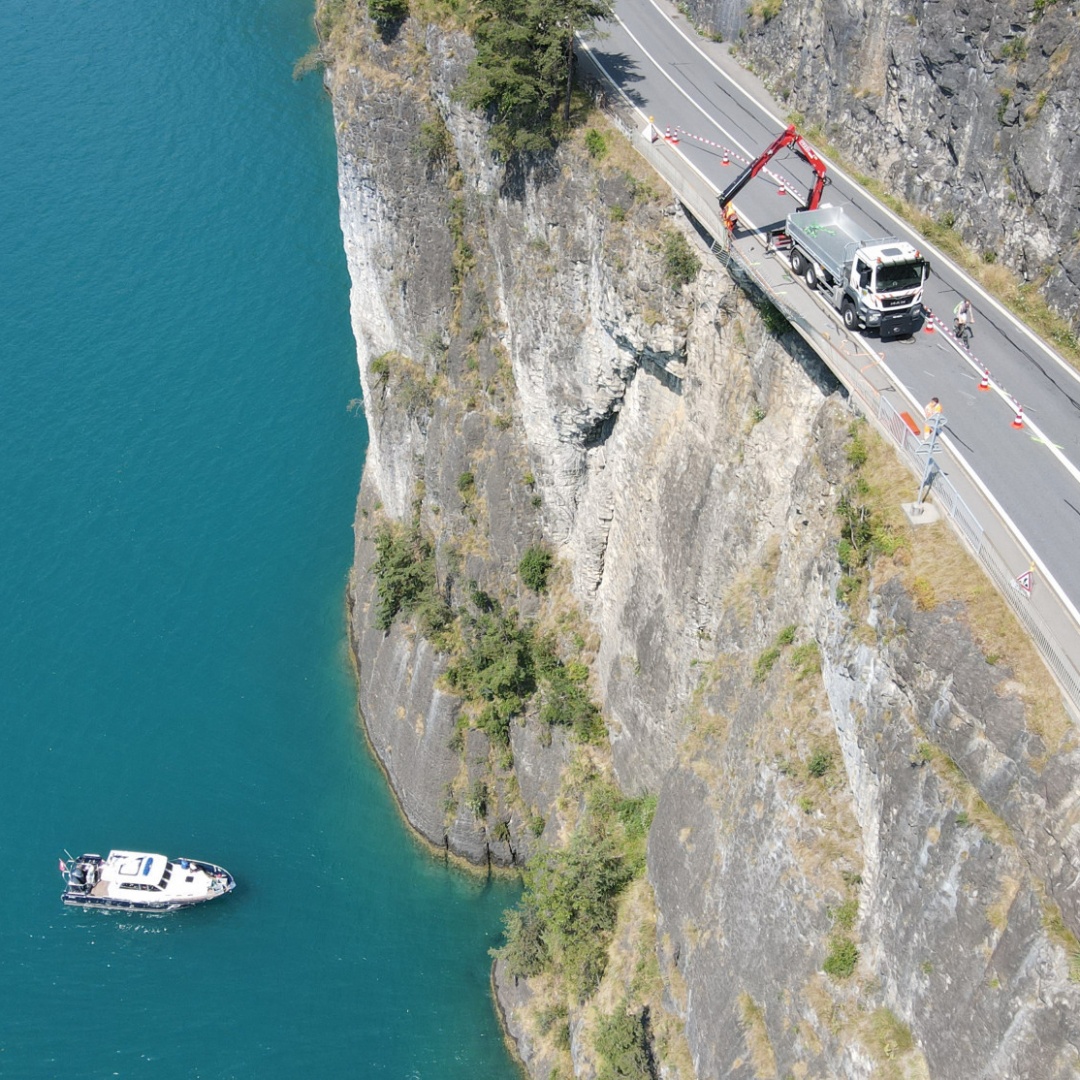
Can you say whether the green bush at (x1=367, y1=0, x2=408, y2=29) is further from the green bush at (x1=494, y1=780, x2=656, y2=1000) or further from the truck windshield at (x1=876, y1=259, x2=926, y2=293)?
the green bush at (x1=494, y1=780, x2=656, y2=1000)

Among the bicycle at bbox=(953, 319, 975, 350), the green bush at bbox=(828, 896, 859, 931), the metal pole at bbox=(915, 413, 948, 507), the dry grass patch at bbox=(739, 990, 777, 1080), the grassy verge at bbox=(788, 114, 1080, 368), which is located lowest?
the dry grass patch at bbox=(739, 990, 777, 1080)

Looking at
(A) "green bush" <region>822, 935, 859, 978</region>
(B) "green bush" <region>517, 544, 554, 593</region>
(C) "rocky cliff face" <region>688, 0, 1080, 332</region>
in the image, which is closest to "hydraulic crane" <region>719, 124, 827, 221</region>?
(C) "rocky cliff face" <region>688, 0, 1080, 332</region>

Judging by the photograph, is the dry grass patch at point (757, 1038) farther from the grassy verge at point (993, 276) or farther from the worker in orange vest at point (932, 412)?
the grassy verge at point (993, 276)

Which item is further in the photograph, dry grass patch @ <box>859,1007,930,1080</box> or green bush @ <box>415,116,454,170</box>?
green bush @ <box>415,116,454,170</box>

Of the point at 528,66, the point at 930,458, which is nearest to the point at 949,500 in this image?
the point at 930,458

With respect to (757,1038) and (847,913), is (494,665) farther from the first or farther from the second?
(847,913)

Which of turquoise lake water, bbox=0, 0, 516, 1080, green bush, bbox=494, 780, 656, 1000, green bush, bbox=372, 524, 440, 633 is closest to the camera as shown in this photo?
green bush, bbox=494, 780, 656, 1000
